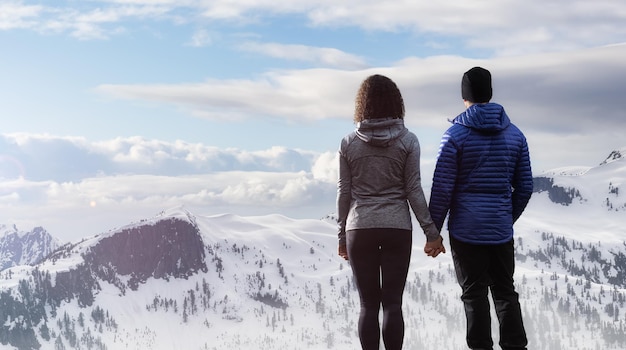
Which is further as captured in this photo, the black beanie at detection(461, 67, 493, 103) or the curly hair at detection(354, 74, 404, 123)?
the black beanie at detection(461, 67, 493, 103)

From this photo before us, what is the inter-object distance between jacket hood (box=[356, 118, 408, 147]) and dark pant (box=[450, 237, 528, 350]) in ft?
6.32

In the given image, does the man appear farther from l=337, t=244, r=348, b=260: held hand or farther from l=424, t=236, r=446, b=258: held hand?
l=337, t=244, r=348, b=260: held hand

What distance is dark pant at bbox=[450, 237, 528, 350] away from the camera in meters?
12.2

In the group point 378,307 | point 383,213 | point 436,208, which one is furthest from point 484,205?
point 378,307

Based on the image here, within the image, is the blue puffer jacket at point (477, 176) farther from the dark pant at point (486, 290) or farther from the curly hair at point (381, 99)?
the curly hair at point (381, 99)

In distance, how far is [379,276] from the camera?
12500 mm

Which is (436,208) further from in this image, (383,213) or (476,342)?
(476,342)

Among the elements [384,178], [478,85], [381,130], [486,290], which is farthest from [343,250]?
[478,85]

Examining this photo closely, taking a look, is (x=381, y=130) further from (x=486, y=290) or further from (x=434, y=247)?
(x=486, y=290)

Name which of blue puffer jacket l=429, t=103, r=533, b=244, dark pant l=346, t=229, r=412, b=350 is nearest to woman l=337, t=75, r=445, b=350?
dark pant l=346, t=229, r=412, b=350

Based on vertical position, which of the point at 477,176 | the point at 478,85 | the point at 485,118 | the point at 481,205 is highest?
the point at 478,85

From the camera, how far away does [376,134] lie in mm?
12383

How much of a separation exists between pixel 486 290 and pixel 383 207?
2.16 meters

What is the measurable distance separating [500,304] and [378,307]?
198cm
